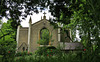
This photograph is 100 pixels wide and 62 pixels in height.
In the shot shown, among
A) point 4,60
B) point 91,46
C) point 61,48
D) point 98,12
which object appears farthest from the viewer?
point 61,48

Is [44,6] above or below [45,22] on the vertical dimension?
below

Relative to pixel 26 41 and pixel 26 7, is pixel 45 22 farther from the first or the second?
pixel 26 7

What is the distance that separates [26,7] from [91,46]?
194 inches

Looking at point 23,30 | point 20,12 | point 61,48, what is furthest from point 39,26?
point 61,48

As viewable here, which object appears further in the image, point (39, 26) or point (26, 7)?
point (39, 26)

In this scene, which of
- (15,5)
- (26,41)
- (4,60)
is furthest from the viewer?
(26,41)

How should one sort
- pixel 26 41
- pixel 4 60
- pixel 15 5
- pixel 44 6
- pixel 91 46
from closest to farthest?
pixel 91 46, pixel 4 60, pixel 44 6, pixel 15 5, pixel 26 41

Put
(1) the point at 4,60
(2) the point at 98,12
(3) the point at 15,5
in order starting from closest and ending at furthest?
(2) the point at 98,12, (1) the point at 4,60, (3) the point at 15,5

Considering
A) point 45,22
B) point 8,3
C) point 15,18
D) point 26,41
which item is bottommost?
point 26,41

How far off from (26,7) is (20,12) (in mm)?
466

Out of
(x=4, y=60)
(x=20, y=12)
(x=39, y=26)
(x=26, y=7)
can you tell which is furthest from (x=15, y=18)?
(x=39, y=26)

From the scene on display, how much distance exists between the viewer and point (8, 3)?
232 inches

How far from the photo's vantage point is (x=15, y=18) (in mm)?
5996

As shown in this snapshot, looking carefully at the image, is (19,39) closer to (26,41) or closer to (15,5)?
(26,41)
